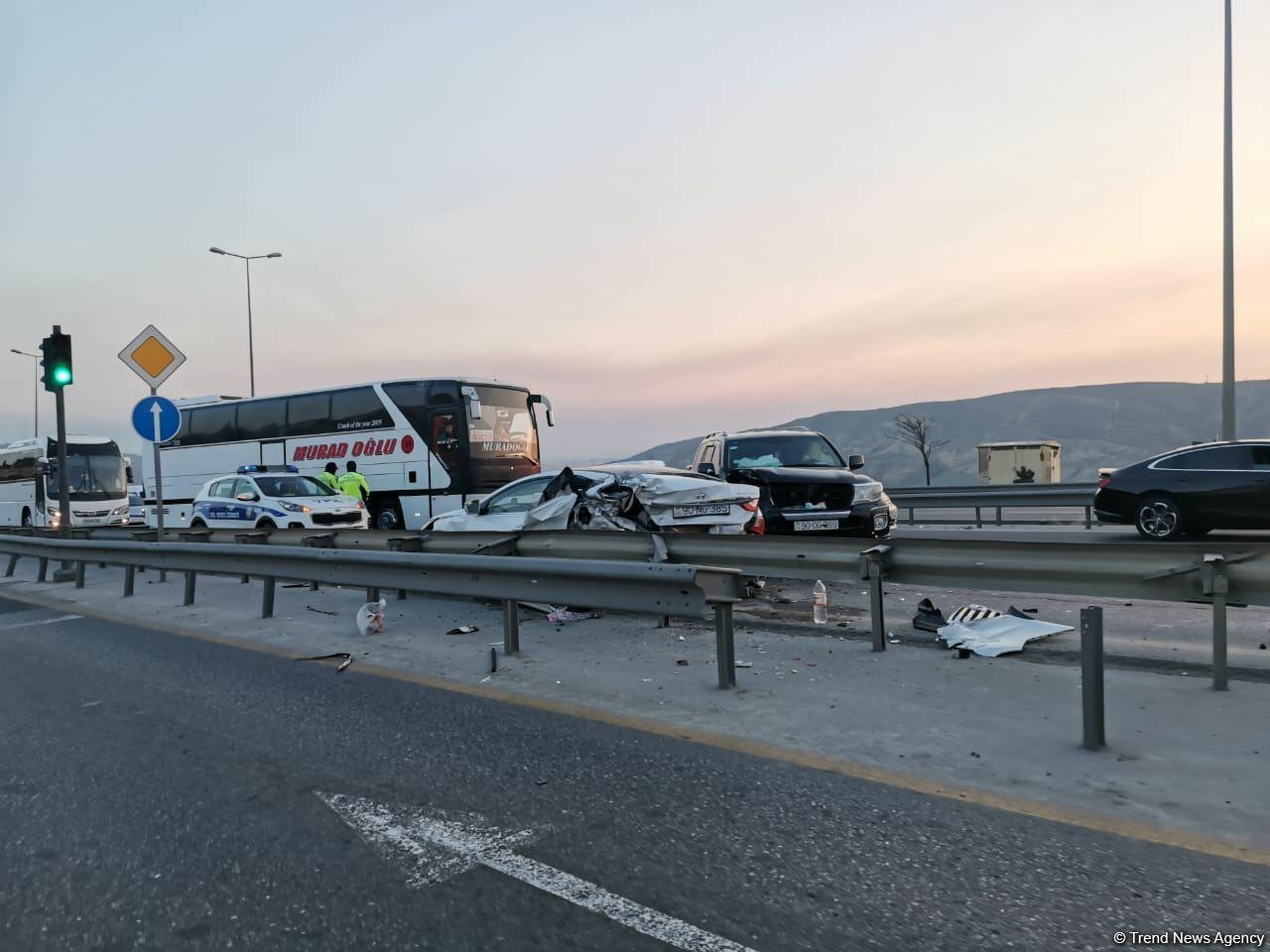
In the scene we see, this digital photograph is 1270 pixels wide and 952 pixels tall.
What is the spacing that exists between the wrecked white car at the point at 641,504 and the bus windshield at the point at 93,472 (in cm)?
2724

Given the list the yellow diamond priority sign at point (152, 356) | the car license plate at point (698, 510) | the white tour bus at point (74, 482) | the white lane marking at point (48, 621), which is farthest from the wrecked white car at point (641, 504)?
the white tour bus at point (74, 482)

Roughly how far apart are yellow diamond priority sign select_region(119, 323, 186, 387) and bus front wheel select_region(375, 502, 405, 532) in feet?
28.8

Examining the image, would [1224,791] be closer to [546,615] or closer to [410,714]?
[410,714]

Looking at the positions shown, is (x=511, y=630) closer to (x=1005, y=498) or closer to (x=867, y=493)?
(x=867, y=493)

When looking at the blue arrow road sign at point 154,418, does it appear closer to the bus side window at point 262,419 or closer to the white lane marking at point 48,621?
the white lane marking at point 48,621

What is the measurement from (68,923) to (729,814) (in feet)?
7.60

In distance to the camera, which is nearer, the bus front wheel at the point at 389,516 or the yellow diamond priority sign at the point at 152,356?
the yellow diamond priority sign at the point at 152,356

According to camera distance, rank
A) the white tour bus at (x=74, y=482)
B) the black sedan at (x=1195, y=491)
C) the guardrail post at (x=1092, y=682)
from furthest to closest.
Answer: the white tour bus at (x=74, y=482) → the black sedan at (x=1195, y=491) → the guardrail post at (x=1092, y=682)

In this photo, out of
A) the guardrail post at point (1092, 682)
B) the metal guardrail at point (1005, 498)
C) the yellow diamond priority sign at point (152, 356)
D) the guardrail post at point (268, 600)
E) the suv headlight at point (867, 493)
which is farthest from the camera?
the metal guardrail at point (1005, 498)

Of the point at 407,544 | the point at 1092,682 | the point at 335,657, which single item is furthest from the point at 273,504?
the point at 1092,682

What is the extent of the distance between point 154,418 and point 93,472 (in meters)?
22.2

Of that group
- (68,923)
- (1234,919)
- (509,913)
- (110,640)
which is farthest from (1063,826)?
(110,640)

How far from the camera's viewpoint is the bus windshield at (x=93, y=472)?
30094mm

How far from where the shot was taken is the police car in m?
16.2
